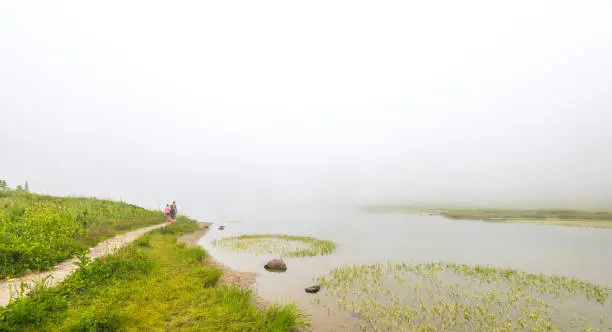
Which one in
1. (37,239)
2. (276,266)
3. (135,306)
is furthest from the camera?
(276,266)

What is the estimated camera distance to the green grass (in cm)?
783

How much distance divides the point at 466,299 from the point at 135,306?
17.9 m

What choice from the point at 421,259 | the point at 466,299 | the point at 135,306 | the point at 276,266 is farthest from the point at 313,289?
the point at 421,259

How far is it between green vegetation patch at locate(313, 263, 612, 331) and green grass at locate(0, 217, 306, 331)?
5521 millimetres

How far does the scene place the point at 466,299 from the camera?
589 inches

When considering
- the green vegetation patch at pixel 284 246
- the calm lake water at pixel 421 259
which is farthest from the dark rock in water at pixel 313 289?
the green vegetation patch at pixel 284 246

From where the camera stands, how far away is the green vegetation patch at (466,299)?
39.2 ft

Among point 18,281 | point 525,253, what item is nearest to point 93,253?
point 18,281

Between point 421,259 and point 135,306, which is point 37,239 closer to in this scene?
point 135,306

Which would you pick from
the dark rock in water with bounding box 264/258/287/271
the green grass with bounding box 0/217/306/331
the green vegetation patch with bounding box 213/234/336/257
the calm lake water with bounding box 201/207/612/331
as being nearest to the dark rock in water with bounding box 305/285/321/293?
the calm lake water with bounding box 201/207/612/331

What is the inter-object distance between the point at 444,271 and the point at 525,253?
16348mm

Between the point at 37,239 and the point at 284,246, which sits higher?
the point at 37,239

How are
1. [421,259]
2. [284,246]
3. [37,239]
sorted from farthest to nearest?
[284,246]
[421,259]
[37,239]

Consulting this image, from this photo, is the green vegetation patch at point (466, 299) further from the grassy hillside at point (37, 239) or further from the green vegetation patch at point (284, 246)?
the grassy hillside at point (37, 239)
